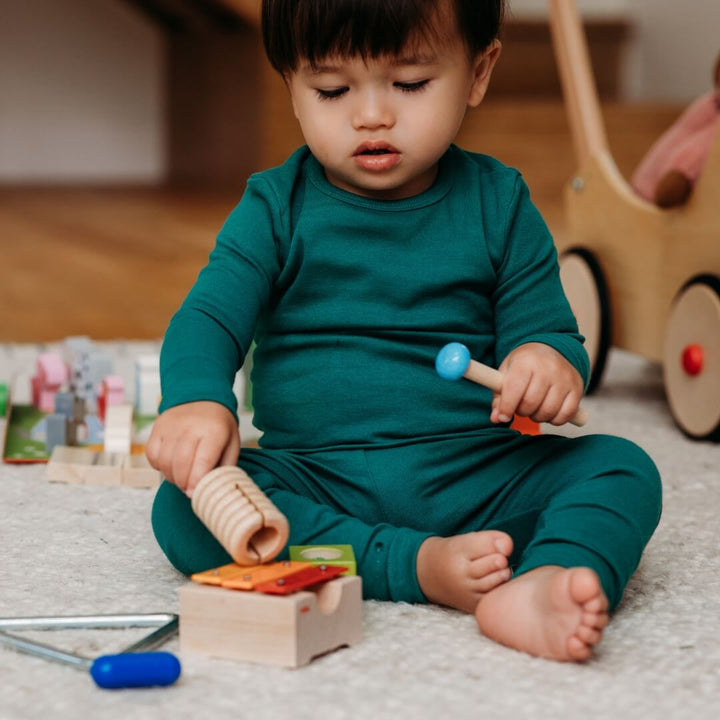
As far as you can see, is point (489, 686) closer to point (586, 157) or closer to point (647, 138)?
point (586, 157)

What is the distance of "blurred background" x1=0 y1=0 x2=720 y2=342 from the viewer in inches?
88.0

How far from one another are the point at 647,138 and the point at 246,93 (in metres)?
1.31

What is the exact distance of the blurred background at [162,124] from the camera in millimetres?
2236

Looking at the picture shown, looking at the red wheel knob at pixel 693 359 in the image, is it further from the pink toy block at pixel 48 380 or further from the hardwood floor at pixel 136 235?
the hardwood floor at pixel 136 235

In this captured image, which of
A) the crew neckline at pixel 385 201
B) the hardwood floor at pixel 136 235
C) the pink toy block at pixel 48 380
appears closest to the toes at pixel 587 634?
the crew neckline at pixel 385 201

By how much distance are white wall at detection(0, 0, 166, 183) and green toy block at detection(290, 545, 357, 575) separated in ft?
12.0

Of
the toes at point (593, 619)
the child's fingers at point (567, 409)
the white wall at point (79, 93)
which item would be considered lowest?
the toes at point (593, 619)

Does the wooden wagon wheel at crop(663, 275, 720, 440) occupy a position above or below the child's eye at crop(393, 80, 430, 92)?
below

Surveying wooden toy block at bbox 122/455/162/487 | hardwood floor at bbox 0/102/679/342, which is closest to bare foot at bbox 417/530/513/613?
wooden toy block at bbox 122/455/162/487

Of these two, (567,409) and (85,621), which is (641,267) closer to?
(567,409)

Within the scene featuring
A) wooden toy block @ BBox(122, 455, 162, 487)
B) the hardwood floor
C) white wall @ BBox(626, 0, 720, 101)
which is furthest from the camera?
white wall @ BBox(626, 0, 720, 101)

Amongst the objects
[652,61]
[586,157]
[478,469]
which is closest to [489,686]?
[478,469]

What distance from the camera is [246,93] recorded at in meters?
3.48

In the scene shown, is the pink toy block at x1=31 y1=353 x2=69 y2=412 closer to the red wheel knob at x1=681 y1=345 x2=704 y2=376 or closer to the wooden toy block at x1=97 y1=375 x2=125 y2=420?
the wooden toy block at x1=97 y1=375 x2=125 y2=420
